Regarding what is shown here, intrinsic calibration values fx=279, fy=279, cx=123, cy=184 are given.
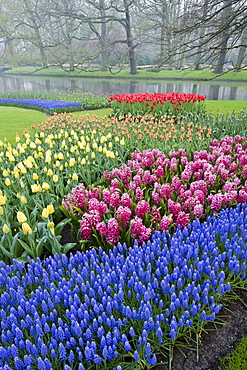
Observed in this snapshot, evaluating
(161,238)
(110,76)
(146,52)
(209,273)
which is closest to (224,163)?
(161,238)

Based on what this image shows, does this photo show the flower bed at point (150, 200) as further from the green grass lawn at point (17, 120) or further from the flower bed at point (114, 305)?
the green grass lawn at point (17, 120)

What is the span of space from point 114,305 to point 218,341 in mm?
925

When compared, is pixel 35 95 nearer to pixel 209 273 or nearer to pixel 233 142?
pixel 233 142

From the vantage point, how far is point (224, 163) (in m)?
4.41

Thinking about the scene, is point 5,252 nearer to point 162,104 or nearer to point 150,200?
point 150,200

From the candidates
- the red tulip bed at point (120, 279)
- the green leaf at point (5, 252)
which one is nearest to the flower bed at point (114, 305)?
the red tulip bed at point (120, 279)

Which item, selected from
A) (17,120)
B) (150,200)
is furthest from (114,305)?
(17,120)

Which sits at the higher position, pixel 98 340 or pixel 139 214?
pixel 139 214

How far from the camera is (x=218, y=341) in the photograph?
221cm

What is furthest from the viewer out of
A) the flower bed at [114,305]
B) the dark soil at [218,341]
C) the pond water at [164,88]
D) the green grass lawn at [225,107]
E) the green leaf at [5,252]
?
the pond water at [164,88]

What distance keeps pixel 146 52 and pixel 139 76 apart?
25.2 metres

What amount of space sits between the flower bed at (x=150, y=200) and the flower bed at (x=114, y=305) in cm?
30

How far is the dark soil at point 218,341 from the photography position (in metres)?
2.04

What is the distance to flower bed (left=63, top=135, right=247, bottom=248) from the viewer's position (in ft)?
9.72
